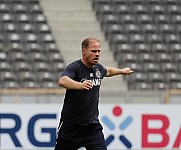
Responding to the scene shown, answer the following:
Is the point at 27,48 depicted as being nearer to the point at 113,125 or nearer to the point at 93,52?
the point at 113,125

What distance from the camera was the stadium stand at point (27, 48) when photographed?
15617 mm

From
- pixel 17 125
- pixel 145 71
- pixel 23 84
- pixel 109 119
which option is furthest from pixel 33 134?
pixel 145 71

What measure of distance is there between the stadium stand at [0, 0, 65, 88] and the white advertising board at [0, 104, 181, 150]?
3.71m

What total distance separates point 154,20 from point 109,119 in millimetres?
6955

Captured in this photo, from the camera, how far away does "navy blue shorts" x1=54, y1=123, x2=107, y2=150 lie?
676 cm

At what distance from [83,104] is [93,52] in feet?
1.63

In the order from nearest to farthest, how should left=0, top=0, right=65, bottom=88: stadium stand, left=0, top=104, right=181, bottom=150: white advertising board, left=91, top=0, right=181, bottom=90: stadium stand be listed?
left=0, top=104, right=181, bottom=150: white advertising board < left=0, top=0, right=65, bottom=88: stadium stand < left=91, top=0, right=181, bottom=90: stadium stand

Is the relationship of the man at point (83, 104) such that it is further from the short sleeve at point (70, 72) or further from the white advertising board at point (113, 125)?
the white advertising board at point (113, 125)

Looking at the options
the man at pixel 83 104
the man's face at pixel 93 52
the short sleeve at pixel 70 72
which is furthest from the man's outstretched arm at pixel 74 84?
the man's face at pixel 93 52

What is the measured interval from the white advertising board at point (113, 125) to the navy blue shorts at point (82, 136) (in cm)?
472

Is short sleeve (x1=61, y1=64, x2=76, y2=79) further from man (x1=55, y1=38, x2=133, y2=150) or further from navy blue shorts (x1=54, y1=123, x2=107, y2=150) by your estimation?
navy blue shorts (x1=54, y1=123, x2=107, y2=150)

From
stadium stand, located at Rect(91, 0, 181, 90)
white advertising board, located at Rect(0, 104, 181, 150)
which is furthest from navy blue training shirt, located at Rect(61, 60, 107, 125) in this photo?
stadium stand, located at Rect(91, 0, 181, 90)

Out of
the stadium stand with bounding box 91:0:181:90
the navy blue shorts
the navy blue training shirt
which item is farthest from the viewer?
the stadium stand with bounding box 91:0:181:90

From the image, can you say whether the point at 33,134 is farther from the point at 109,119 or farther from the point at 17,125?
the point at 109,119
